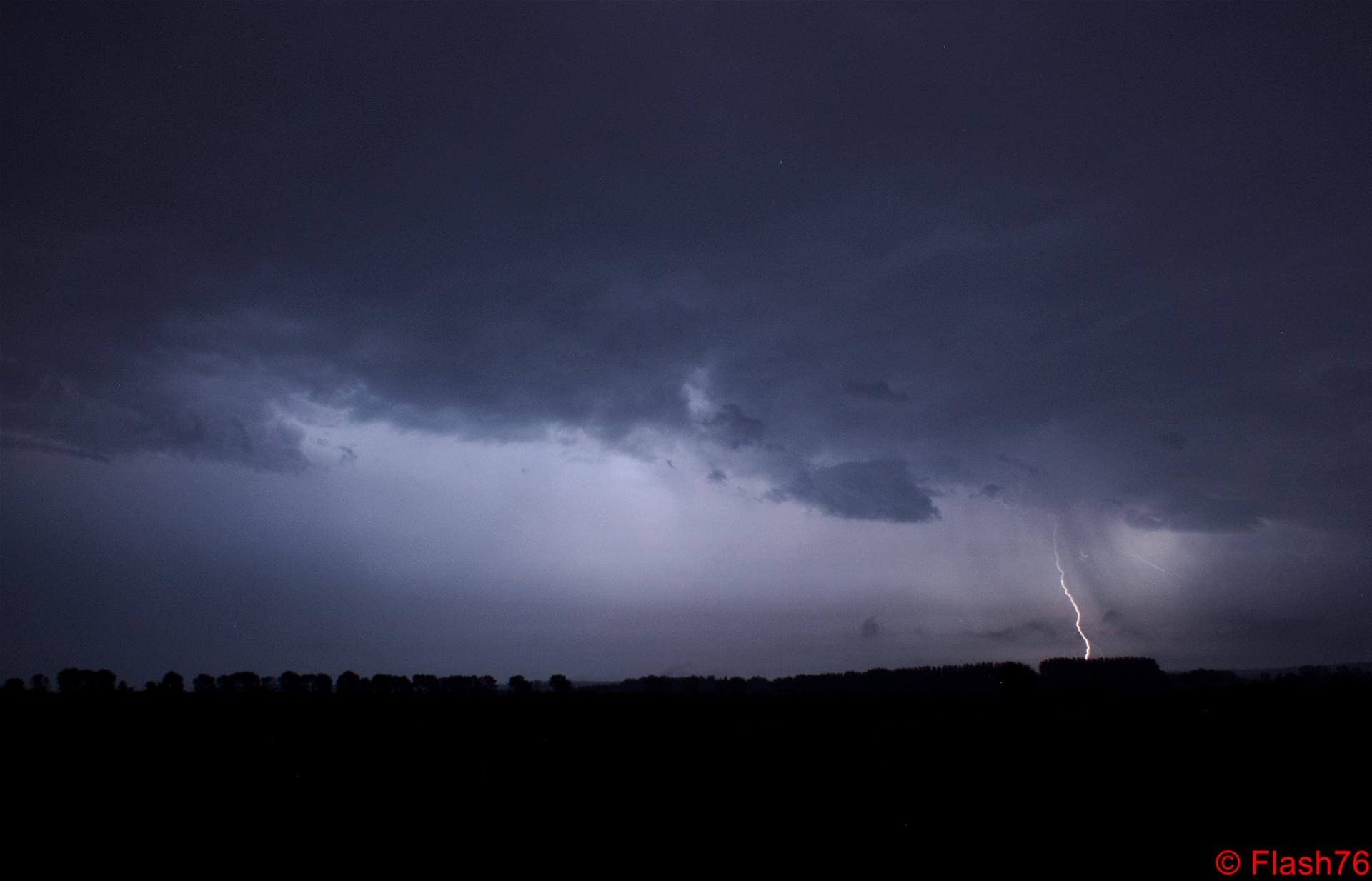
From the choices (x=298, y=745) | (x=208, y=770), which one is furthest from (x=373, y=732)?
(x=208, y=770)

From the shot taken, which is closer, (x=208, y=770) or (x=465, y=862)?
(x=465, y=862)

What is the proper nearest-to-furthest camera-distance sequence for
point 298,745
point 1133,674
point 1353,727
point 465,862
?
point 465,862, point 1353,727, point 298,745, point 1133,674

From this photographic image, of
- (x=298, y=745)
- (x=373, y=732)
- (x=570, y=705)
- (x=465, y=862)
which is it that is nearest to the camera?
(x=465, y=862)

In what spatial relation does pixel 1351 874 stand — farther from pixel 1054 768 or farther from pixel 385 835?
pixel 385 835

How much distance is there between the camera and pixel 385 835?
22.1 meters

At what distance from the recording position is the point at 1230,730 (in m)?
32.6

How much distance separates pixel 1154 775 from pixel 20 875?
33.1 m

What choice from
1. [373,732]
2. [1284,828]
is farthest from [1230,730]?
[373,732]

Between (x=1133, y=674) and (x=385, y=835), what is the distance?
99258 millimetres

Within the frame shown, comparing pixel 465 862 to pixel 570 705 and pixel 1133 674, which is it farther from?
pixel 1133 674

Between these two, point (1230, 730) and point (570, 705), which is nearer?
point (1230, 730)

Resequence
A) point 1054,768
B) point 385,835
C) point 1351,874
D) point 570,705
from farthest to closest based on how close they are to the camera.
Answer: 1. point 570,705
2. point 1054,768
3. point 385,835
4. point 1351,874

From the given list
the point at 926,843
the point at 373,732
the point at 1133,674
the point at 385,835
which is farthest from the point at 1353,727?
the point at 1133,674

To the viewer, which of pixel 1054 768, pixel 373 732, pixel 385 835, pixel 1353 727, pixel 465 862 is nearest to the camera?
pixel 465 862
